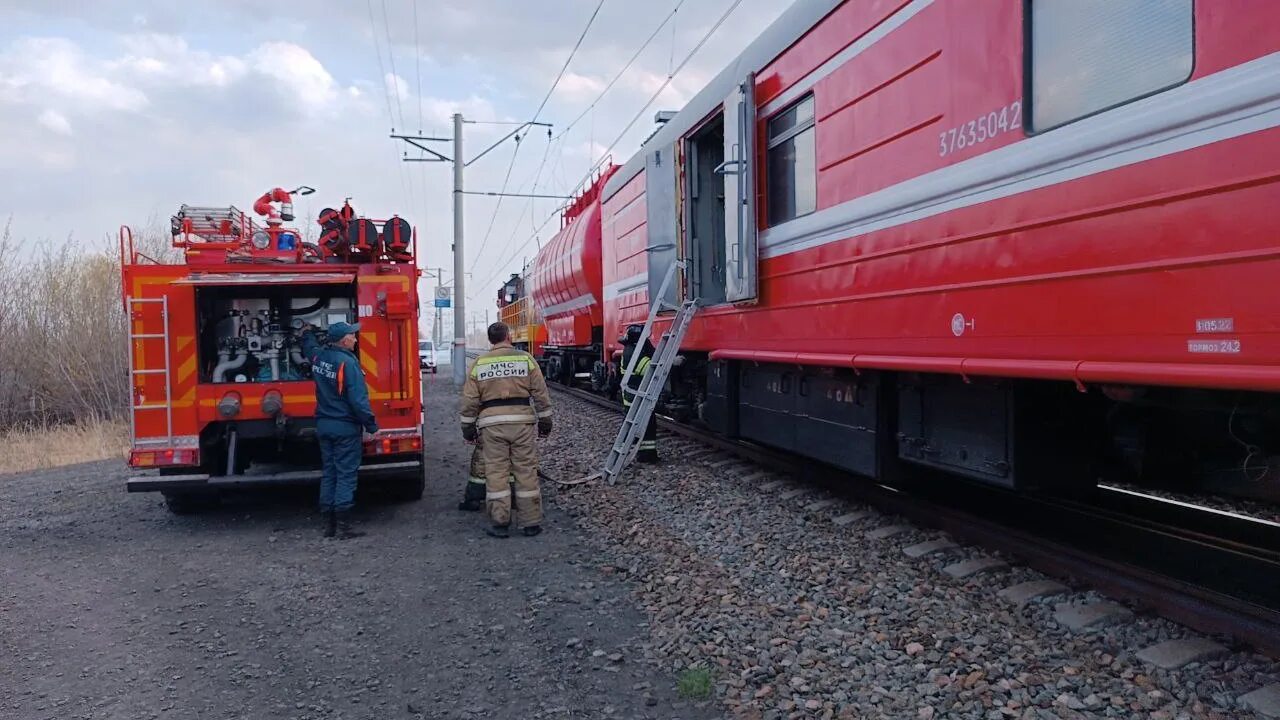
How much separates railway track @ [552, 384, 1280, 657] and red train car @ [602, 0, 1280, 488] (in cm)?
41

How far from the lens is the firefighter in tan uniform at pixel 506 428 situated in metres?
6.19

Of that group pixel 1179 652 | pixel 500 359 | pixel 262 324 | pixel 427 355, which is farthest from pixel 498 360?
pixel 427 355

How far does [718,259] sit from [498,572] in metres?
4.13

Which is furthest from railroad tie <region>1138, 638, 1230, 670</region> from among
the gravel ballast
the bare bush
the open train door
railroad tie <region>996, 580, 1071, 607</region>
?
the bare bush

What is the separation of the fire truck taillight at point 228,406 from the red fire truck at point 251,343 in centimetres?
1

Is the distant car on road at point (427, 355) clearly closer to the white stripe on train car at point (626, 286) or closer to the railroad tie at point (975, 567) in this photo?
the white stripe on train car at point (626, 286)

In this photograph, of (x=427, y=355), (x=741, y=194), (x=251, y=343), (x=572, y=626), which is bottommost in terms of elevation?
(x=572, y=626)

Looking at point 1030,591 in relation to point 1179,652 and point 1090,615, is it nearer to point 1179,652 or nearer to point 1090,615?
point 1090,615

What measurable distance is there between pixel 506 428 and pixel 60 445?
11.6m

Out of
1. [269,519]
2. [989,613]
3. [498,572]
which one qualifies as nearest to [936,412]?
[989,613]

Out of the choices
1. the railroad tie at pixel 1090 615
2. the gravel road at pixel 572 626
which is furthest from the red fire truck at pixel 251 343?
the railroad tie at pixel 1090 615

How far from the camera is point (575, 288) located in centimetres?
1483

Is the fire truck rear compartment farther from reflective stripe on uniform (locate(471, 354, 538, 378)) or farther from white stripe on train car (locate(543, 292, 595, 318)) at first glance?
white stripe on train car (locate(543, 292, 595, 318))

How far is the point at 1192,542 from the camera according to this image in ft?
15.0
